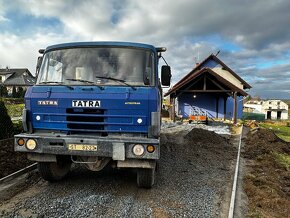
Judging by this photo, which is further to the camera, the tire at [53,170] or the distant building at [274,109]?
the distant building at [274,109]

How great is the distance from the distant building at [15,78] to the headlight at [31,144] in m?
67.4

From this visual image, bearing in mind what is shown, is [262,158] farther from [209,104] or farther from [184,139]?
[209,104]

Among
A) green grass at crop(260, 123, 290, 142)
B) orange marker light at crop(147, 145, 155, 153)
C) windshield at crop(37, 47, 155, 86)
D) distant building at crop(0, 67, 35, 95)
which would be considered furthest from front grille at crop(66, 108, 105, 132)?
distant building at crop(0, 67, 35, 95)

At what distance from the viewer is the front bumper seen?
5.23 metres

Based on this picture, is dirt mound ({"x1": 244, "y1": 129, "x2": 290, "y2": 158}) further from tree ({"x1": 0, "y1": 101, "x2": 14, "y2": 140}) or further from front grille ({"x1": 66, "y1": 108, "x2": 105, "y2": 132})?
tree ({"x1": 0, "y1": 101, "x2": 14, "y2": 140})

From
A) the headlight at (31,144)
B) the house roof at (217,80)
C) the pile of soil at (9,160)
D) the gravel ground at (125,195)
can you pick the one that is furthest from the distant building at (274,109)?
the headlight at (31,144)

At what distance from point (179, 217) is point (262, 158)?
7220 mm

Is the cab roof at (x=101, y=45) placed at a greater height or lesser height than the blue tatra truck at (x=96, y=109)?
greater

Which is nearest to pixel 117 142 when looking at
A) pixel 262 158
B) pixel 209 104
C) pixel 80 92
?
pixel 80 92

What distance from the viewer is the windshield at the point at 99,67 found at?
5.84m

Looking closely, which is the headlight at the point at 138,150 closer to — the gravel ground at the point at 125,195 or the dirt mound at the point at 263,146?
the gravel ground at the point at 125,195

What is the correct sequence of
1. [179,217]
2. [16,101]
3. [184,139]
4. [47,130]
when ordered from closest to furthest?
[179,217] → [47,130] → [184,139] → [16,101]

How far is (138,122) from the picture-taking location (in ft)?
17.9

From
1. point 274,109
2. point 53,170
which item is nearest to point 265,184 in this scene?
point 53,170
